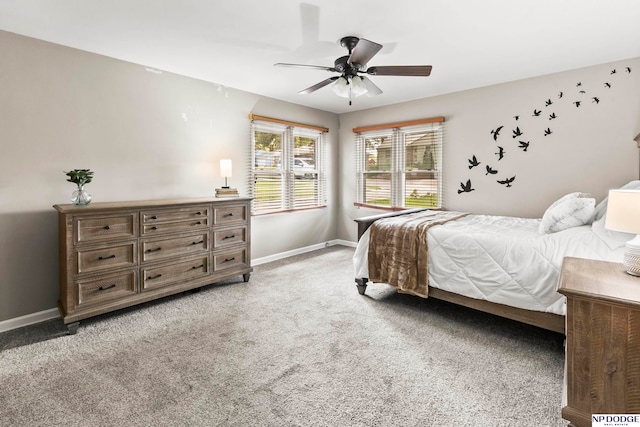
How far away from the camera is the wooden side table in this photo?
134 cm

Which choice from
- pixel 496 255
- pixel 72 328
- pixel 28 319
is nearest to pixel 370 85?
pixel 496 255

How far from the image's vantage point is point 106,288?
2807 mm

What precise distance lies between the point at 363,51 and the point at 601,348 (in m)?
2.25

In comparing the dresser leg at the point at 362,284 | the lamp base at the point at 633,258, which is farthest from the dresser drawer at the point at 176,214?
the lamp base at the point at 633,258

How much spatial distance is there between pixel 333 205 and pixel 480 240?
11.5 ft

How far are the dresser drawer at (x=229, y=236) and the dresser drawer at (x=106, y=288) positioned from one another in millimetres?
880

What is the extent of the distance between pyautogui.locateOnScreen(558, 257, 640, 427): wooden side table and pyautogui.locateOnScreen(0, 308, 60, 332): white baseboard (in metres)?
3.88

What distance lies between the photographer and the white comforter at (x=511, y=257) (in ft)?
7.39

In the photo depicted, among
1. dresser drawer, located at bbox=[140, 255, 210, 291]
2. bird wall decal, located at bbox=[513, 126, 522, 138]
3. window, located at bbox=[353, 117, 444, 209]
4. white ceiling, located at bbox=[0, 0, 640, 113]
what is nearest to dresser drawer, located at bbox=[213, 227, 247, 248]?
dresser drawer, located at bbox=[140, 255, 210, 291]

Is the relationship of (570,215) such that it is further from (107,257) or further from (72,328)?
(72,328)

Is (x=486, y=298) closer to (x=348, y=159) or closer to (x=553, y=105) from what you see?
(x=553, y=105)

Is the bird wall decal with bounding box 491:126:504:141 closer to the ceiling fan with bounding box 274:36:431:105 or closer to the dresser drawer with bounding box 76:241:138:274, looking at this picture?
the ceiling fan with bounding box 274:36:431:105

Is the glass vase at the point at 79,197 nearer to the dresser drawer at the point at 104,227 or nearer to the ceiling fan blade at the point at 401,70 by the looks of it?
the dresser drawer at the point at 104,227

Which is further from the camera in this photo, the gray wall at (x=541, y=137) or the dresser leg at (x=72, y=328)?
the gray wall at (x=541, y=137)
